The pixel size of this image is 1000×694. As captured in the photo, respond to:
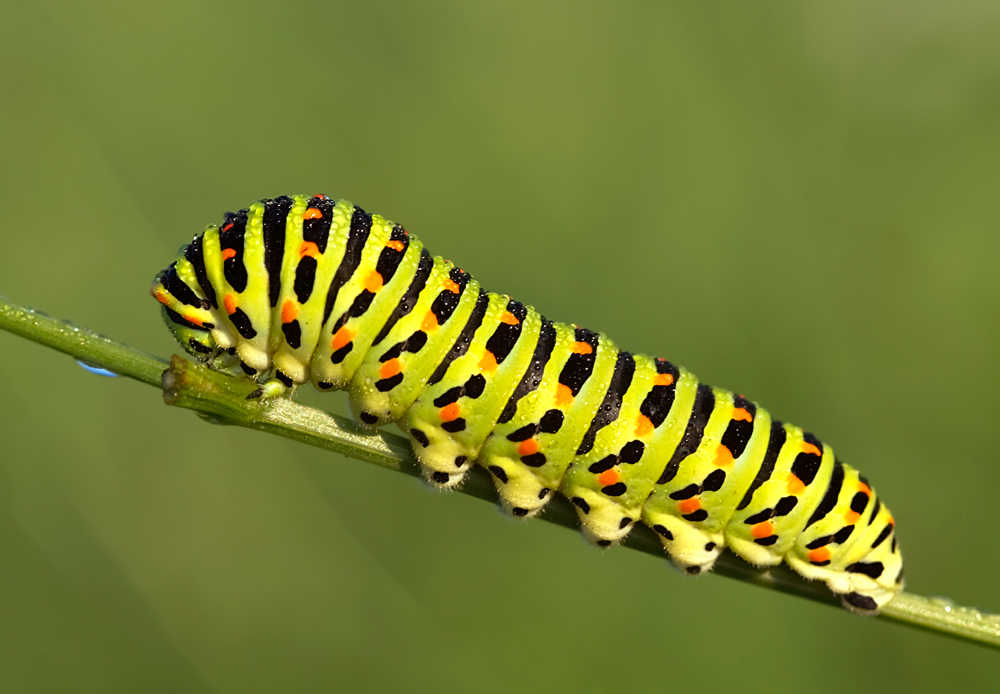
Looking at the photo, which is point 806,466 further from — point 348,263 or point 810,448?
point 348,263

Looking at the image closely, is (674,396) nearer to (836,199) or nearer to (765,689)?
(765,689)

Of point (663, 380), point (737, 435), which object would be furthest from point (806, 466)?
point (663, 380)

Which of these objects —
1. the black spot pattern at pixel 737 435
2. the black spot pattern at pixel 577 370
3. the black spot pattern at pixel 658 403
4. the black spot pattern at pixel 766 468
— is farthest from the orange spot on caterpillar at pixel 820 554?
the black spot pattern at pixel 577 370

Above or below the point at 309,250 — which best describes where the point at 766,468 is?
below

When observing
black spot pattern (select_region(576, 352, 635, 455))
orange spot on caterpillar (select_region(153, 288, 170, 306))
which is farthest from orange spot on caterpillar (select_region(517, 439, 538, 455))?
orange spot on caterpillar (select_region(153, 288, 170, 306))

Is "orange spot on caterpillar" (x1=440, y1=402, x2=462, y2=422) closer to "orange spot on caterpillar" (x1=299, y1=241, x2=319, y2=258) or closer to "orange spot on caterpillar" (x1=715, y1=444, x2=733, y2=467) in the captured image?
"orange spot on caterpillar" (x1=299, y1=241, x2=319, y2=258)

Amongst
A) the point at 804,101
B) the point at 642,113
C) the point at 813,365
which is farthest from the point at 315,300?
the point at 804,101
